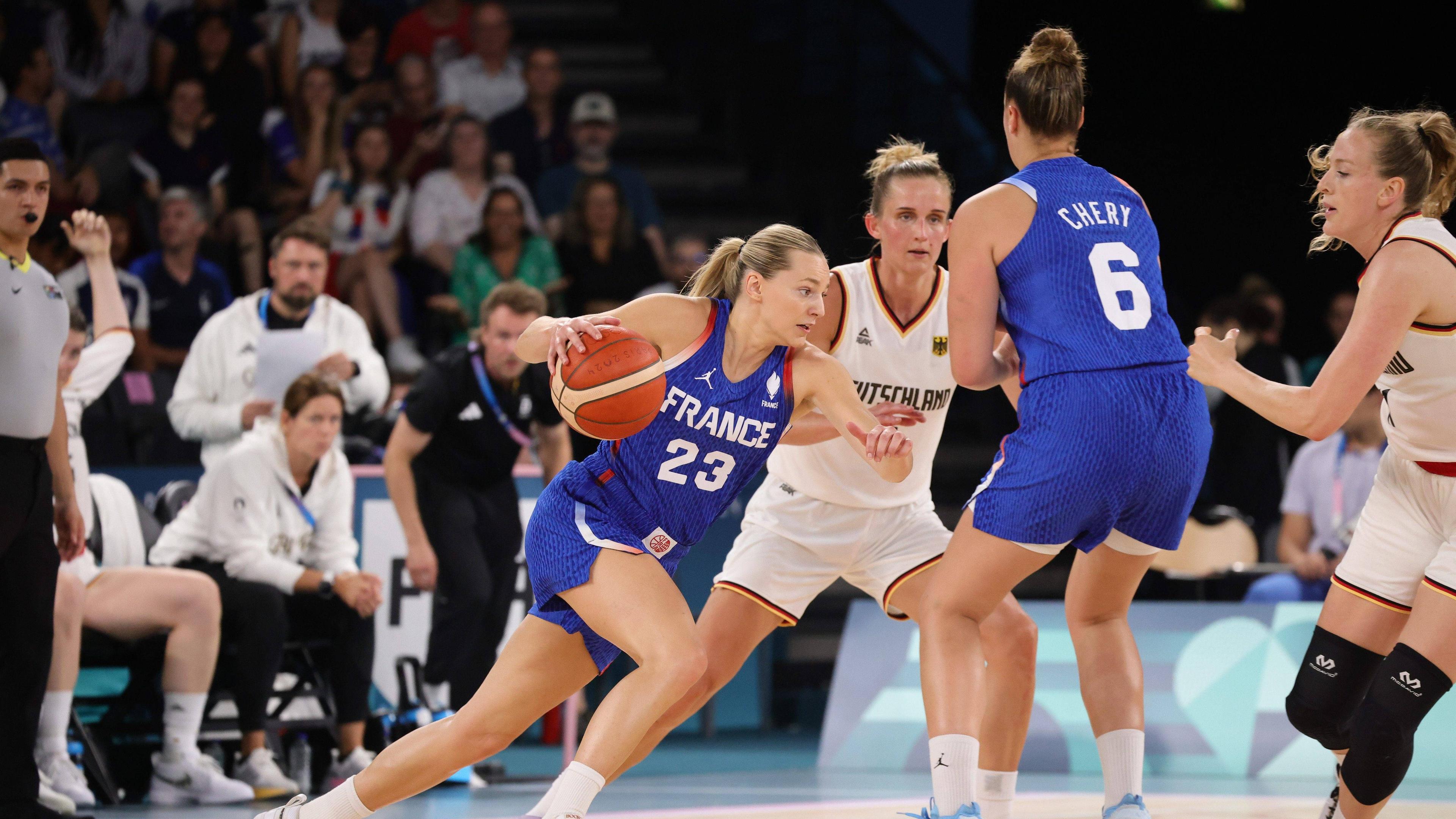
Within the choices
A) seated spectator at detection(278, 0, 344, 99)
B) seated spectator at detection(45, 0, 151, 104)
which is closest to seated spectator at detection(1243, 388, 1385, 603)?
seated spectator at detection(278, 0, 344, 99)

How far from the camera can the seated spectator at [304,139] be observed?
1048cm

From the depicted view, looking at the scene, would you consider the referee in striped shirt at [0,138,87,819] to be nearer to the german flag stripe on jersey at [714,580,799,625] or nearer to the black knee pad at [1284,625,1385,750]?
the german flag stripe on jersey at [714,580,799,625]

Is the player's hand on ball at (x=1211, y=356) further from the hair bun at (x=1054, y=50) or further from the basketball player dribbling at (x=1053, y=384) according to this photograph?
the hair bun at (x=1054, y=50)

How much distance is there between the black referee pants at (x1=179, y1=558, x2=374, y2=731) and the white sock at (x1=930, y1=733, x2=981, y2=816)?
3341 millimetres

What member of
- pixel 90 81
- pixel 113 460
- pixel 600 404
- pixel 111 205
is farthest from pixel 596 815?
pixel 90 81

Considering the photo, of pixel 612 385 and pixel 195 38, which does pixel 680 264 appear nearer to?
pixel 195 38

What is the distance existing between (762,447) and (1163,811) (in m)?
2.49

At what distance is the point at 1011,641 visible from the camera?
179 inches

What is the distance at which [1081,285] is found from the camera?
3891mm

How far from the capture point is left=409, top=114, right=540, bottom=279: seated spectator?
33.4 ft

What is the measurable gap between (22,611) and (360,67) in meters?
7.05

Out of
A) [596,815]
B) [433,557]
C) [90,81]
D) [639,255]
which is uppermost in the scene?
[90,81]

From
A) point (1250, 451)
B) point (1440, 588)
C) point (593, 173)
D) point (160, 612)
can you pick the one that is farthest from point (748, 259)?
point (593, 173)

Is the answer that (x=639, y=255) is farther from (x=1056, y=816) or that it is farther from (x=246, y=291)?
(x=1056, y=816)
